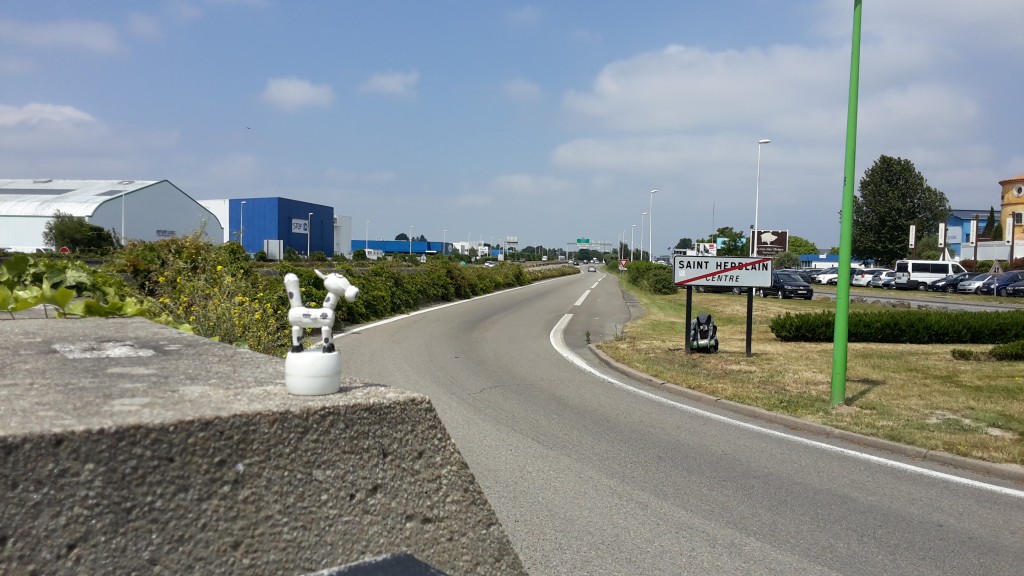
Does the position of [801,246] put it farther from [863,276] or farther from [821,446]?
[821,446]

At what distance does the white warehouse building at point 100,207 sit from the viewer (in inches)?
2736

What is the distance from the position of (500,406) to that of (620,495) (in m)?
3.91

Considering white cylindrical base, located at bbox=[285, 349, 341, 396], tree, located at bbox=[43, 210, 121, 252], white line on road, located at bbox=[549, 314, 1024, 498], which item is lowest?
white line on road, located at bbox=[549, 314, 1024, 498]

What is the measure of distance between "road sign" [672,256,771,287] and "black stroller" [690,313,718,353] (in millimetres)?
816

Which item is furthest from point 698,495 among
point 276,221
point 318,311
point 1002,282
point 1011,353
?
point 276,221

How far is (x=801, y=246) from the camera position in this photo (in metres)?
146

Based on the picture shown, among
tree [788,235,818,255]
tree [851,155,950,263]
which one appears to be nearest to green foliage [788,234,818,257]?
tree [788,235,818,255]

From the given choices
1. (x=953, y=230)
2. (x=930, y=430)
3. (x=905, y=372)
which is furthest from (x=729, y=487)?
(x=953, y=230)

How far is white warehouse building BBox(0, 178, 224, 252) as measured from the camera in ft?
228

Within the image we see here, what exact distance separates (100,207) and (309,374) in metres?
79.6

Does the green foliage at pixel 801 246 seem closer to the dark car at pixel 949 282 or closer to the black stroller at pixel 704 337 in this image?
the dark car at pixel 949 282

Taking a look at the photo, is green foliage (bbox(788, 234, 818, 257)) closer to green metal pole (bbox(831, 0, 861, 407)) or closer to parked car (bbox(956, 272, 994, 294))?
parked car (bbox(956, 272, 994, 294))

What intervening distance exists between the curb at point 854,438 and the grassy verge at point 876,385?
0.51 ft

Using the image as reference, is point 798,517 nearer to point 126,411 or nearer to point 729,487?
point 729,487
